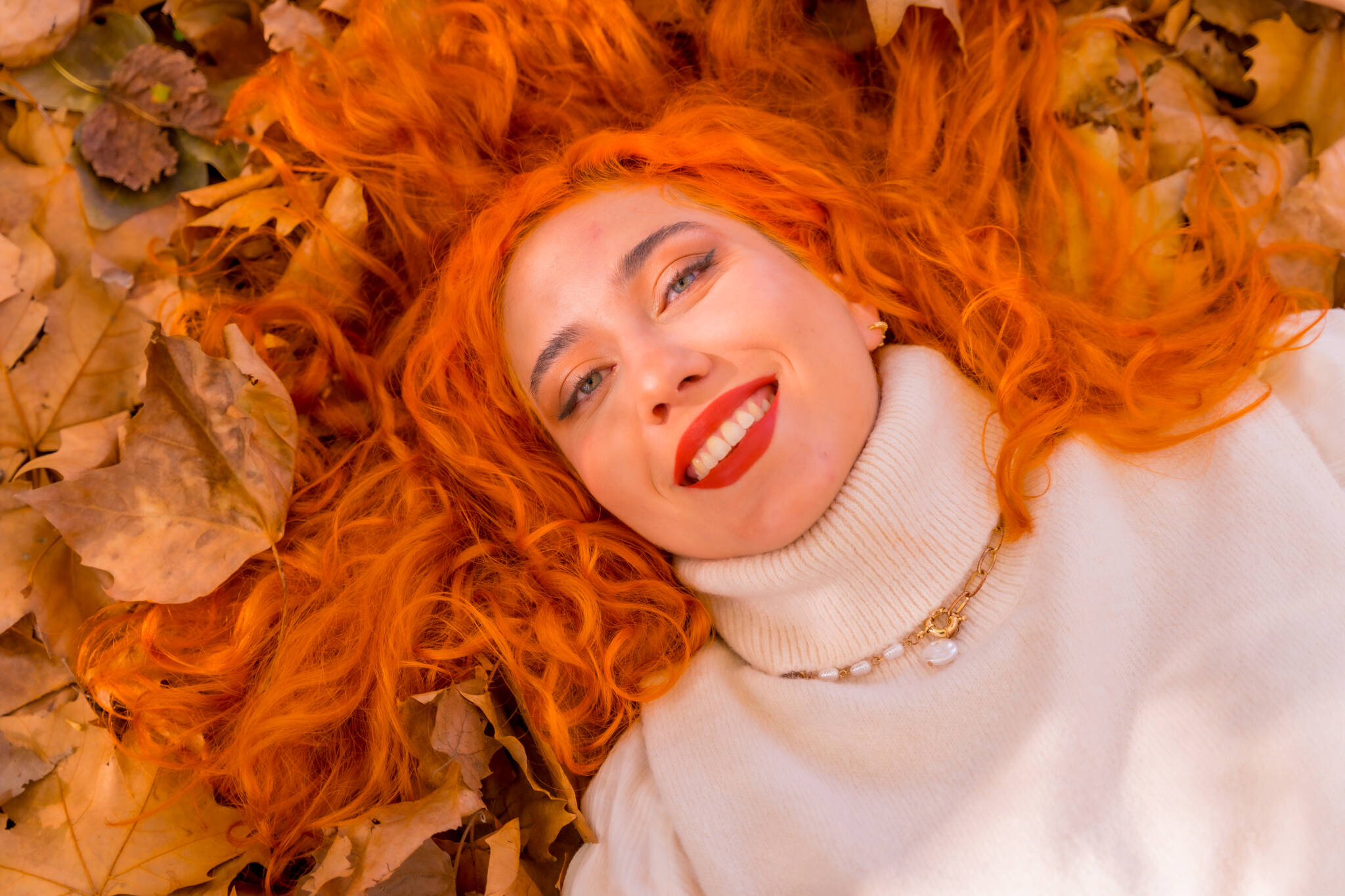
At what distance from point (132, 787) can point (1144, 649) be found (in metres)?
1.88

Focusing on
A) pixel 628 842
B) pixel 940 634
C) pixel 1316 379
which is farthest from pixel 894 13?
pixel 628 842

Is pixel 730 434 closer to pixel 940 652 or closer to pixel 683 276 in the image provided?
pixel 683 276

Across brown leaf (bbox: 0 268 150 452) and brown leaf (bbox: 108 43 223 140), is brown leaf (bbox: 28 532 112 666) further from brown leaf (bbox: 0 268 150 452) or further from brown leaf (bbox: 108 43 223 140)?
brown leaf (bbox: 108 43 223 140)

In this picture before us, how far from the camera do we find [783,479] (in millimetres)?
1729

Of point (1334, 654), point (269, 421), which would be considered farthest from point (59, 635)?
point (1334, 654)

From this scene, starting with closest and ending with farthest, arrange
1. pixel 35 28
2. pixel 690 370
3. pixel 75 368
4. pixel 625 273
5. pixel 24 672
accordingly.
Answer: pixel 690 370 < pixel 625 273 < pixel 24 672 < pixel 75 368 < pixel 35 28

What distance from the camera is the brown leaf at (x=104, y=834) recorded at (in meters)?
1.73

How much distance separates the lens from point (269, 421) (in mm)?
1971

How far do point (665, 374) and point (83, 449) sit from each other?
1.18 metres

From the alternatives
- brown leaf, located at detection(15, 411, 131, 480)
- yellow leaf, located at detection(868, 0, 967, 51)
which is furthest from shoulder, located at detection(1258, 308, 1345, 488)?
brown leaf, located at detection(15, 411, 131, 480)

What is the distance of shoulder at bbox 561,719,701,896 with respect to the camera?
180 centimetres

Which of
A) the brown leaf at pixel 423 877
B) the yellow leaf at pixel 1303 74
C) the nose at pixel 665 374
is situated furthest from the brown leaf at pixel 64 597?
the yellow leaf at pixel 1303 74

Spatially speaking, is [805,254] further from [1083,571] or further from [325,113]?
[325,113]

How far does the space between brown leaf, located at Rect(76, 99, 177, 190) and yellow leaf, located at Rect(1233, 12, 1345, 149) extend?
2443mm
